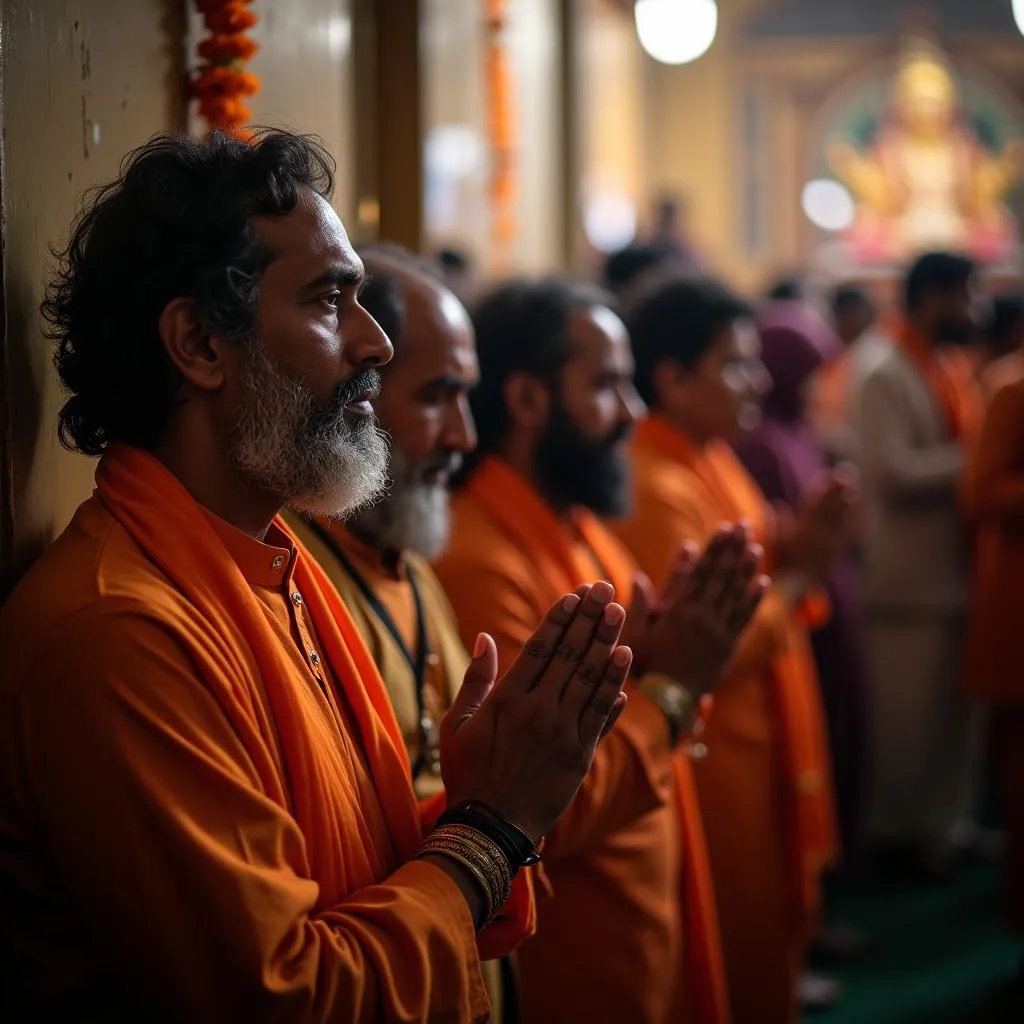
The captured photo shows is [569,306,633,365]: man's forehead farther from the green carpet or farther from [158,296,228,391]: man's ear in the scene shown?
the green carpet

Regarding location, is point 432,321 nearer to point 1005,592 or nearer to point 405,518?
point 405,518

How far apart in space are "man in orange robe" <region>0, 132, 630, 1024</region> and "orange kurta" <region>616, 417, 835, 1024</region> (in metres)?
1.49

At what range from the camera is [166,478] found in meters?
1.46

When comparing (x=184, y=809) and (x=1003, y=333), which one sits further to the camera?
(x=1003, y=333)

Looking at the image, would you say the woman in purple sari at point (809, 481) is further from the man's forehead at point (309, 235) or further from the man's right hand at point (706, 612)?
the man's forehead at point (309, 235)

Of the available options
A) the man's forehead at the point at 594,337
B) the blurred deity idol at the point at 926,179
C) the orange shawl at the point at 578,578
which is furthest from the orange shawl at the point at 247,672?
the blurred deity idol at the point at 926,179

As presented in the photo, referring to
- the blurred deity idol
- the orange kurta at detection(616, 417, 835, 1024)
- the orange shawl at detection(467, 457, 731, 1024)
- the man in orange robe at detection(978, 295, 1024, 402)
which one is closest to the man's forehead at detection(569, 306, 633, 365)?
the orange shawl at detection(467, 457, 731, 1024)

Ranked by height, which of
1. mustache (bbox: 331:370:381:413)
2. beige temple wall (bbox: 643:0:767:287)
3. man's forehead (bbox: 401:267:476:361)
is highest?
beige temple wall (bbox: 643:0:767:287)

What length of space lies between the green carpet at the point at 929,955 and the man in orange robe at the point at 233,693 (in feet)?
8.67

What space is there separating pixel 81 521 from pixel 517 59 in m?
4.26

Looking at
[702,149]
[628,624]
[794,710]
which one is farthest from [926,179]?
[628,624]

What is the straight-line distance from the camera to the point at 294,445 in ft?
4.94

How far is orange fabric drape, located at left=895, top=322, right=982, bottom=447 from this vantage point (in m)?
5.07

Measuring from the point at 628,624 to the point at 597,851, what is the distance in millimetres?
380
